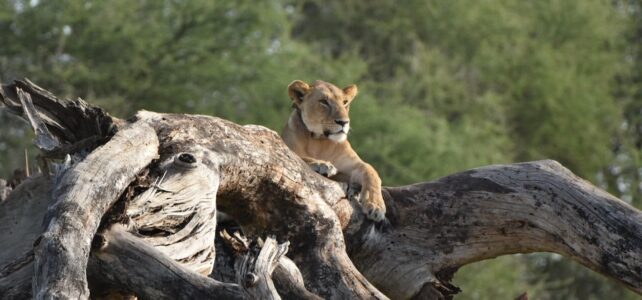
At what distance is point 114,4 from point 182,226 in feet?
60.6

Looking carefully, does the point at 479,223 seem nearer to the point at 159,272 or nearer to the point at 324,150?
the point at 324,150

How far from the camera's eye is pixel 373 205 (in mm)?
8328

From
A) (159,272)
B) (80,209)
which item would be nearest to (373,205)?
(159,272)

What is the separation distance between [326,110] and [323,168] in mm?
640

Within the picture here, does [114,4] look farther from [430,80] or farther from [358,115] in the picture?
[430,80]

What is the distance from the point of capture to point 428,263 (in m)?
8.38

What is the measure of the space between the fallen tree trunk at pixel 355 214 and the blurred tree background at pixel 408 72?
1445cm

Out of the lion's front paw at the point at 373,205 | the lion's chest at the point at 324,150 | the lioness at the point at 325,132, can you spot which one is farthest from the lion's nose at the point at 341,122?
the lion's front paw at the point at 373,205

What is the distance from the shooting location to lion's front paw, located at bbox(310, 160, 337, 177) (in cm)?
861

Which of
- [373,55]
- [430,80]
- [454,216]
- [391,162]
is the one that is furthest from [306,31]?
[454,216]

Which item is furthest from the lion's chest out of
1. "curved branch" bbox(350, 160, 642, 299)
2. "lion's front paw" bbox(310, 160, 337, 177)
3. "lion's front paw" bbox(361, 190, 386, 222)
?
"lion's front paw" bbox(361, 190, 386, 222)

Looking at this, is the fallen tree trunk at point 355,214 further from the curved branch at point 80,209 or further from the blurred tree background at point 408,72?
the blurred tree background at point 408,72

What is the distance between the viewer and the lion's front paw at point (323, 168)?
861cm

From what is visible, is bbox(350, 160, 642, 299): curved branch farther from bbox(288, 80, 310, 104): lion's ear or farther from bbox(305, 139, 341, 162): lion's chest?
bbox(288, 80, 310, 104): lion's ear
